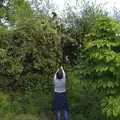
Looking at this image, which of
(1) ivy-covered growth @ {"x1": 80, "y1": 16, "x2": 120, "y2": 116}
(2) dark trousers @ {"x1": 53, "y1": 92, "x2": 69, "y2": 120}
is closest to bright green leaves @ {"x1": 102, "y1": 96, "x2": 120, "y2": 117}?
(1) ivy-covered growth @ {"x1": 80, "y1": 16, "x2": 120, "y2": 116}

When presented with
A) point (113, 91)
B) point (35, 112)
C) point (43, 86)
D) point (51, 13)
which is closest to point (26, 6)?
point (51, 13)

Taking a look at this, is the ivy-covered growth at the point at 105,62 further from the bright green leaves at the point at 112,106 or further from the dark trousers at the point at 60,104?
the dark trousers at the point at 60,104

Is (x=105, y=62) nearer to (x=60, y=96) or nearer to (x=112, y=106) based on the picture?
(x=112, y=106)

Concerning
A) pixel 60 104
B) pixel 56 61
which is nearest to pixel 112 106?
pixel 60 104

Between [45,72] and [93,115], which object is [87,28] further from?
[93,115]

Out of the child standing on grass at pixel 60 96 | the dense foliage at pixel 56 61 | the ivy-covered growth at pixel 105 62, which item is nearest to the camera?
the ivy-covered growth at pixel 105 62

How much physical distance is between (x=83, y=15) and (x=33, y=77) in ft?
10.3

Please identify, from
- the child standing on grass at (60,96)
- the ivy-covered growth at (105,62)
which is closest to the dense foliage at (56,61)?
the ivy-covered growth at (105,62)

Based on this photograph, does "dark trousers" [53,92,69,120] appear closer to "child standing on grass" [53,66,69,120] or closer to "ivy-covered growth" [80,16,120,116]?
"child standing on grass" [53,66,69,120]

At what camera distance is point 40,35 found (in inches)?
613

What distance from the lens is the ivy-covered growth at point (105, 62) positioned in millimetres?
11834

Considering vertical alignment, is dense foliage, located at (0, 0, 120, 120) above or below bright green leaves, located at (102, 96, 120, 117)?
above

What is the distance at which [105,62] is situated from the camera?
1190 centimetres

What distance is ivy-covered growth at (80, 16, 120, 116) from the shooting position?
466 inches
